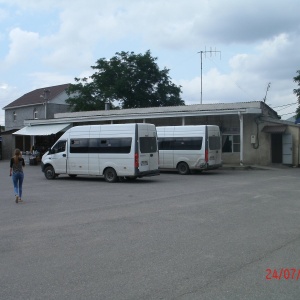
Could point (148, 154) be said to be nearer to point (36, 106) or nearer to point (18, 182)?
point (18, 182)

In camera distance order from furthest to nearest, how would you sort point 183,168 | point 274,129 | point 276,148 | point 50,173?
point 276,148
point 274,129
point 183,168
point 50,173

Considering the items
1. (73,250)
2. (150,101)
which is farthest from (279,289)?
(150,101)

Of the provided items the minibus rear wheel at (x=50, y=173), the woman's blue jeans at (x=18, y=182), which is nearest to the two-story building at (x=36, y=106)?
the minibus rear wheel at (x=50, y=173)

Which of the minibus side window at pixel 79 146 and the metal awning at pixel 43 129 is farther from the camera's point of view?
the metal awning at pixel 43 129

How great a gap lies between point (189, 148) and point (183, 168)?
1.18 metres

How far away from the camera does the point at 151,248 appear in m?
6.79

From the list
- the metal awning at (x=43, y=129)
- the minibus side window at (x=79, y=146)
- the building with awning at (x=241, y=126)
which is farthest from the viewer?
the metal awning at (x=43, y=129)

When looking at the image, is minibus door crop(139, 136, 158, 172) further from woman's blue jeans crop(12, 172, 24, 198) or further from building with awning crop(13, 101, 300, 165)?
building with awning crop(13, 101, 300, 165)

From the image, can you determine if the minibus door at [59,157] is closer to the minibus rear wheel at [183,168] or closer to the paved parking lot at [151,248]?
the minibus rear wheel at [183,168]

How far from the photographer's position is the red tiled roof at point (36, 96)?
171 feet

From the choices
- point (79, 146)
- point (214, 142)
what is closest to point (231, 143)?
point (214, 142)

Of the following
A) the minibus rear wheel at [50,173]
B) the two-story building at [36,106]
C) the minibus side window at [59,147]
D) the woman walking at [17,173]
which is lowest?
the minibus rear wheel at [50,173]

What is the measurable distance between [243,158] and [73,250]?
Result: 860 inches

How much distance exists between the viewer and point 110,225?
343 inches
